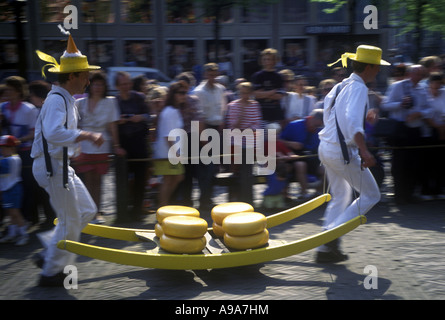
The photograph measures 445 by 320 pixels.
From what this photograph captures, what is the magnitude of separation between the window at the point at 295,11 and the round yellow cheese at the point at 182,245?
28059 millimetres

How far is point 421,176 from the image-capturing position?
26.9 ft

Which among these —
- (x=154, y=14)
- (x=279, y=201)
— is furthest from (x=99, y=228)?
(x=154, y=14)

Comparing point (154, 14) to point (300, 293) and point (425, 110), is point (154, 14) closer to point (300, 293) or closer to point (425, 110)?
point (425, 110)

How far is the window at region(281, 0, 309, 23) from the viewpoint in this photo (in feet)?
103

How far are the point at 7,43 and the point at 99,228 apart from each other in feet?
80.6

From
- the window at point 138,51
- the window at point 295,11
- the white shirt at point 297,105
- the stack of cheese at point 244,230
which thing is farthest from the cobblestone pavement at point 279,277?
the window at point 295,11

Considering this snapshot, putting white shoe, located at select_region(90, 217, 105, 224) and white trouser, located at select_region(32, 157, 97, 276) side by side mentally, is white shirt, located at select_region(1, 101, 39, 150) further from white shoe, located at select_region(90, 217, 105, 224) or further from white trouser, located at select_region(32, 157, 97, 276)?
white trouser, located at select_region(32, 157, 97, 276)

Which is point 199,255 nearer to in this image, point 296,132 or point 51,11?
point 296,132

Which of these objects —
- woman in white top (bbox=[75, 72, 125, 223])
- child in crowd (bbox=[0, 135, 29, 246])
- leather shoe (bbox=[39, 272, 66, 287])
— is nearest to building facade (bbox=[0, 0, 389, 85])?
woman in white top (bbox=[75, 72, 125, 223])

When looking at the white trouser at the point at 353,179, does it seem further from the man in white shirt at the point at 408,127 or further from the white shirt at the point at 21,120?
the white shirt at the point at 21,120

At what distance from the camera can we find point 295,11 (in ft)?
104

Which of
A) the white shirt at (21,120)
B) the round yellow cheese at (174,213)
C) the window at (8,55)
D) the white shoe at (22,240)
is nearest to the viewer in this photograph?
the round yellow cheese at (174,213)

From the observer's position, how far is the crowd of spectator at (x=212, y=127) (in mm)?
7152

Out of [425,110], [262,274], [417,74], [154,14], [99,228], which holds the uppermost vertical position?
[154,14]
